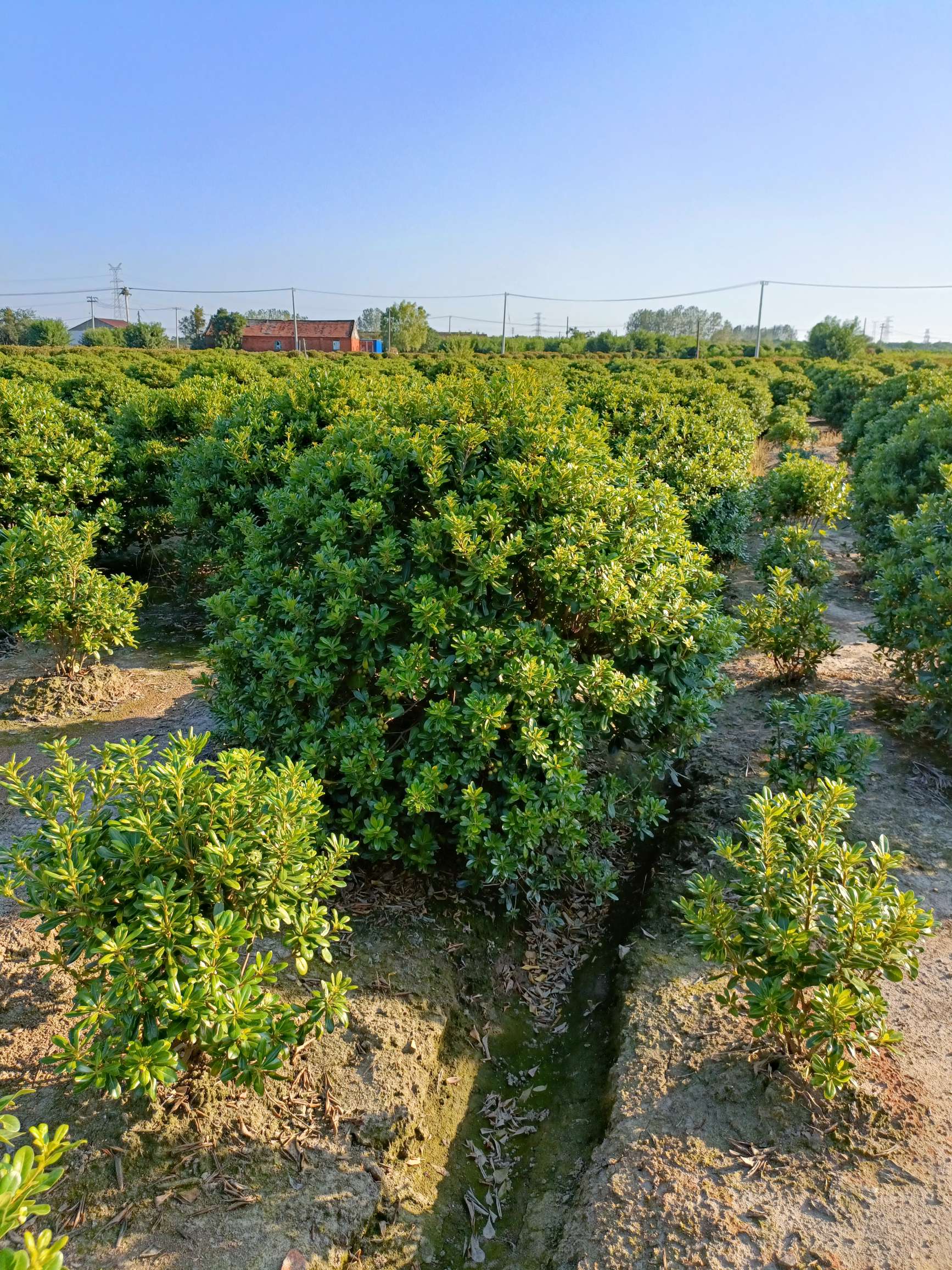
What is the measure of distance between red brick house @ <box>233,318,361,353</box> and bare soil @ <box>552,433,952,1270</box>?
207 ft

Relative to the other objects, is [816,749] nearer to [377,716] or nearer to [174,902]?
[377,716]

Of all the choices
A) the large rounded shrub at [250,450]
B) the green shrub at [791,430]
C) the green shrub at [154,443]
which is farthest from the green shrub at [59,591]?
the green shrub at [791,430]

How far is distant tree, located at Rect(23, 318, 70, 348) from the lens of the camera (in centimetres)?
5253

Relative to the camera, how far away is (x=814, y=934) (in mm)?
2549

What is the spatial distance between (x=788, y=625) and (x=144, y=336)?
57172mm

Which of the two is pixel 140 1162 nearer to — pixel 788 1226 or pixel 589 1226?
pixel 589 1226

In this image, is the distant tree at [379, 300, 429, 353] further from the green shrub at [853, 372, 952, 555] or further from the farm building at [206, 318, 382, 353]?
the green shrub at [853, 372, 952, 555]

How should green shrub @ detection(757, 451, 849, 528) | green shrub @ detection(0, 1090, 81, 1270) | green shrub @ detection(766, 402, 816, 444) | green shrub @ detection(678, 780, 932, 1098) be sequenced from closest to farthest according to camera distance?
green shrub @ detection(0, 1090, 81, 1270), green shrub @ detection(678, 780, 932, 1098), green shrub @ detection(757, 451, 849, 528), green shrub @ detection(766, 402, 816, 444)

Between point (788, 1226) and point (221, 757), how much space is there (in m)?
2.30

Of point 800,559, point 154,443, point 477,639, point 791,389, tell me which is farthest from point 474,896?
point 791,389

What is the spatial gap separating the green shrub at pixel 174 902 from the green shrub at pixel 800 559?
5020 mm

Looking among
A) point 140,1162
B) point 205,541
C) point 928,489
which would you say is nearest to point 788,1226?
point 140,1162

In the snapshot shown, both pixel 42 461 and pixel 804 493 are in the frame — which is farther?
pixel 804 493

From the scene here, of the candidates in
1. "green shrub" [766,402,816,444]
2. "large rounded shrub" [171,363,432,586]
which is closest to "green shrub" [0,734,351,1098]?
"large rounded shrub" [171,363,432,586]
